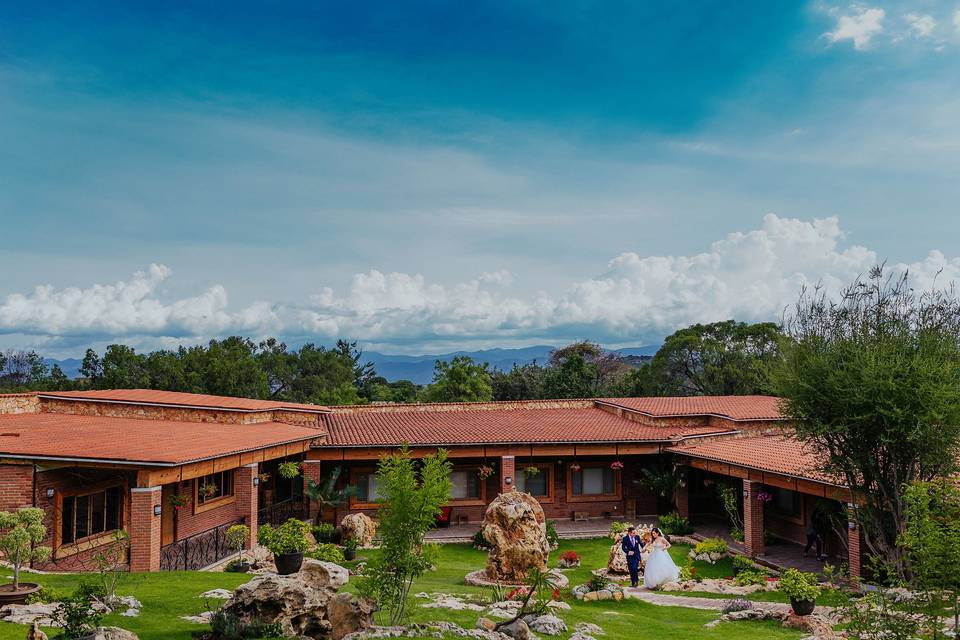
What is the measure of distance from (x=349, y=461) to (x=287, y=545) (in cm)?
1326

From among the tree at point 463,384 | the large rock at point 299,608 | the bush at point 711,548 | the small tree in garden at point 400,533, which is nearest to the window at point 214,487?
the large rock at point 299,608

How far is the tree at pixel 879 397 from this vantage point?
52.8ft

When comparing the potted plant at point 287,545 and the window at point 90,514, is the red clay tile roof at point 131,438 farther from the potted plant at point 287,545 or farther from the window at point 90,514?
the potted plant at point 287,545

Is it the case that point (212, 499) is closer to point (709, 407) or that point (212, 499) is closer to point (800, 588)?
point (800, 588)

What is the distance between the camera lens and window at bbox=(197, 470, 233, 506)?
2227cm

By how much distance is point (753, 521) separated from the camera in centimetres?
2180

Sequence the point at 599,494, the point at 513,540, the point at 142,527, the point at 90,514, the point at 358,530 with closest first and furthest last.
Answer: the point at 142,527, the point at 513,540, the point at 90,514, the point at 358,530, the point at 599,494

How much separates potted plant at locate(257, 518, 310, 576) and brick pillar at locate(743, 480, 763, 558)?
1326cm

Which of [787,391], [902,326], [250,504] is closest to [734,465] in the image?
[787,391]

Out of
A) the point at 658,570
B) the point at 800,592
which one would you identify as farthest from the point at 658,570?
the point at 800,592

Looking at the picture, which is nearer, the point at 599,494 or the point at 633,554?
the point at 633,554

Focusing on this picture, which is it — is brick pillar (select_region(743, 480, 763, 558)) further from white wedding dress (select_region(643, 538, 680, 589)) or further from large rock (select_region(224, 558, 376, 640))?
large rock (select_region(224, 558, 376, 640))

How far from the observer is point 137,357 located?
5606 centimetres

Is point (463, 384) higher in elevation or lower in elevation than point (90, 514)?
higher
